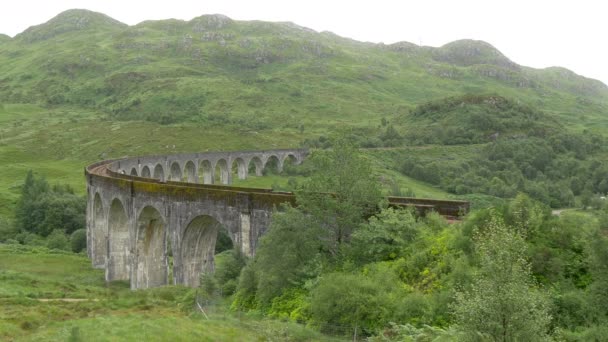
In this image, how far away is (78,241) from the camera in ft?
186

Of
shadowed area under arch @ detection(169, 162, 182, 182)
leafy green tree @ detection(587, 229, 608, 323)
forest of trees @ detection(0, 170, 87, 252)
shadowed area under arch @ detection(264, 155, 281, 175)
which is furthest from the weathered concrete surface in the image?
shadowed area under arch @ detection(264, 155, 281, 175)

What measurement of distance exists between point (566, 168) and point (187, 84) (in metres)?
127

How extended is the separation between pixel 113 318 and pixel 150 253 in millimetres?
17376

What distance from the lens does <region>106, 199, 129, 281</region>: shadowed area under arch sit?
4303 centimetres

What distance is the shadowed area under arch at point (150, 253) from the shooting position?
38219mm

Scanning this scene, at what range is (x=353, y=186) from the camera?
2384 centimetres

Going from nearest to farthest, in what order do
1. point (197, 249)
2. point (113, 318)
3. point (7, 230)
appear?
point (113, 318) → point (197, 249) → point (7, 230)

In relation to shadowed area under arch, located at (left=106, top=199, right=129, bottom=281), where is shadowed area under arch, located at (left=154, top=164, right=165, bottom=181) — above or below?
above

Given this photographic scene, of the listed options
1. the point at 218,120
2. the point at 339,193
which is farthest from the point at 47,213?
the point at 218,120

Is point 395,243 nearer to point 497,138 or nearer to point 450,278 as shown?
point 450,278

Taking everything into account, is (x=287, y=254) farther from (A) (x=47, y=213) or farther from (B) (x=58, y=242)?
(A) (x=47, y=213)

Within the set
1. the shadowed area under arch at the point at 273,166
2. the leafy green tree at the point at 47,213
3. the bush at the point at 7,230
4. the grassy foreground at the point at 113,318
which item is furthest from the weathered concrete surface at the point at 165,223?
the shadowed area under arch at the point at 273,166

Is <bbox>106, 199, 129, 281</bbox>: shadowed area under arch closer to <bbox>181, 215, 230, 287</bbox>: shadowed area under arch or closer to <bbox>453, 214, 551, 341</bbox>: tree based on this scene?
<bbox>181, 215, 230, 287</bbox>: shadowed area under arch

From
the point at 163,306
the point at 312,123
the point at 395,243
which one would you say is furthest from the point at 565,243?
the point at 312,123
